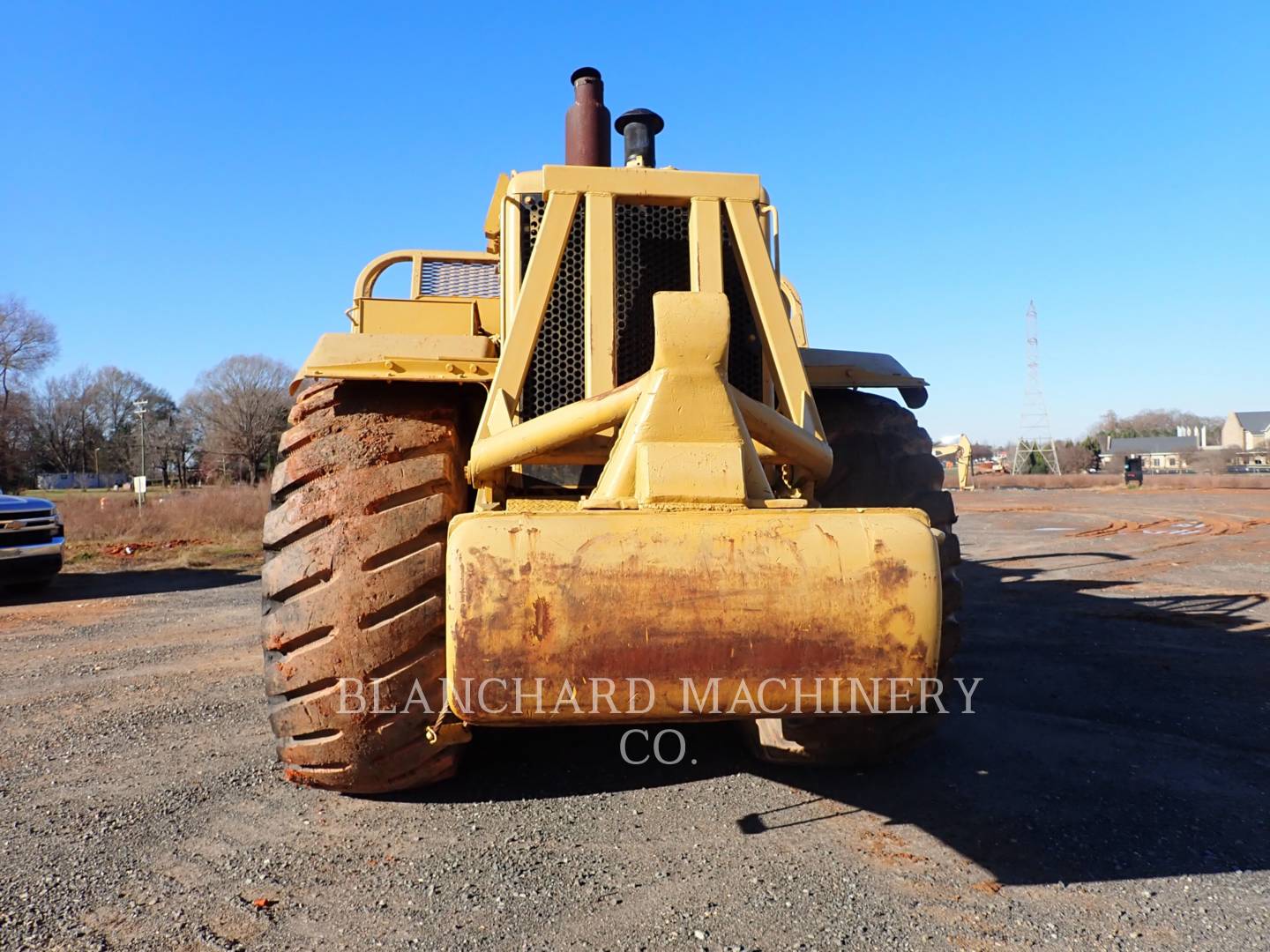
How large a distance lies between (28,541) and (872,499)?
10.8m

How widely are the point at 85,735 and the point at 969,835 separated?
4.13 meters

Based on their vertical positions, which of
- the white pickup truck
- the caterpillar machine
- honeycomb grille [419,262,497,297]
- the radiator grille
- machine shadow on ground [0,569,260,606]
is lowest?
machine shadow on ground [0,569,260,606]

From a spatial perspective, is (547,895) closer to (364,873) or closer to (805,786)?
(364,873)

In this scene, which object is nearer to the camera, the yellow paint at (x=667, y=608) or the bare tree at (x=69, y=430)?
the yellow paint at (x=667, y=608)

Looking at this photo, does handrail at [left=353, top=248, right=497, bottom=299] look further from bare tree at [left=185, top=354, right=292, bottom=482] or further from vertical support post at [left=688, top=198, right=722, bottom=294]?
bare tree at [left=185, top=354, right=292, bottom=482]

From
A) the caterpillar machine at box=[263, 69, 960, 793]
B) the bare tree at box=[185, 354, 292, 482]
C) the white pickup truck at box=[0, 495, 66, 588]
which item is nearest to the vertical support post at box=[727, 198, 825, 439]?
the caterpillar machine at box=[263, 69, 960, 793]

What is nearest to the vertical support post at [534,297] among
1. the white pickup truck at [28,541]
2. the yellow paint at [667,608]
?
the yellow paint at [667,608]

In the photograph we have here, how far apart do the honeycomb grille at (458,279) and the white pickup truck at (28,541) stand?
793cm

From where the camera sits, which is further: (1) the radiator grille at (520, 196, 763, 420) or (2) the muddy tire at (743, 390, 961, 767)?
(2) the muddy tire at (743, 390, 961, 767)

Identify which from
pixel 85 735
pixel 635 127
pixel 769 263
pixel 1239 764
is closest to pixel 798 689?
pixel 769 263

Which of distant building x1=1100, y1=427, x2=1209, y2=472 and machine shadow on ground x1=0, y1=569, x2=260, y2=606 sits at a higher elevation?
distant building x1=1100, y1=427, x2=1209, y2=472

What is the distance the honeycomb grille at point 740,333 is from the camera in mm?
3291

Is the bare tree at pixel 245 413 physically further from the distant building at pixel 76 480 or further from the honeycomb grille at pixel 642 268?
the honeycomb grille at pixel 642 268

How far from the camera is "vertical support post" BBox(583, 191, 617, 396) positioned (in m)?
3.10
